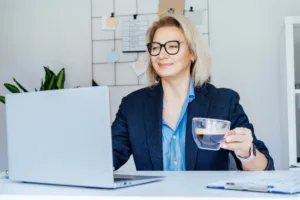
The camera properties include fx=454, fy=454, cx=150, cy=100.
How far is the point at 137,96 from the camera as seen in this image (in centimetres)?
181

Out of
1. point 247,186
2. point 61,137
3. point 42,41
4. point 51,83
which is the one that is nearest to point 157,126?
point 61,137

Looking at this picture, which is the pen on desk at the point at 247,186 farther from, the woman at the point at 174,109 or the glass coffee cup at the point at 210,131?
the woman at the point at 174,109

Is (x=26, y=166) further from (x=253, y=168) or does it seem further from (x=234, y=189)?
(x=253, y=168)

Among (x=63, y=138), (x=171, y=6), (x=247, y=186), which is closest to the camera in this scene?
(x=247, y=186)

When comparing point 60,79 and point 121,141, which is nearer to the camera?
point 121,141

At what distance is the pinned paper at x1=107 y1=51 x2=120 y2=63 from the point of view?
279cm

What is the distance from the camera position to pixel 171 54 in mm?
1738

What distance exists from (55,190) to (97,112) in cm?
20

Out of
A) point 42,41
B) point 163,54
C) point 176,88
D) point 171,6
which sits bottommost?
point 176,88

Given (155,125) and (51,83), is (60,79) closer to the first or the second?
(51,83)

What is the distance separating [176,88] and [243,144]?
2.12 ft

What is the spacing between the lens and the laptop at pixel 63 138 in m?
0.91

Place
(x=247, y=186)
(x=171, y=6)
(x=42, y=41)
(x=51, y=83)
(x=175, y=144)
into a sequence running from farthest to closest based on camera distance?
(x=42, y=41)
(x=171, y=6)
(x=51, y=83)
(x=175, y=144)
(x=247, y=186)

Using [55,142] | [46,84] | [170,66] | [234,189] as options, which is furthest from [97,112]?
[46,84]
